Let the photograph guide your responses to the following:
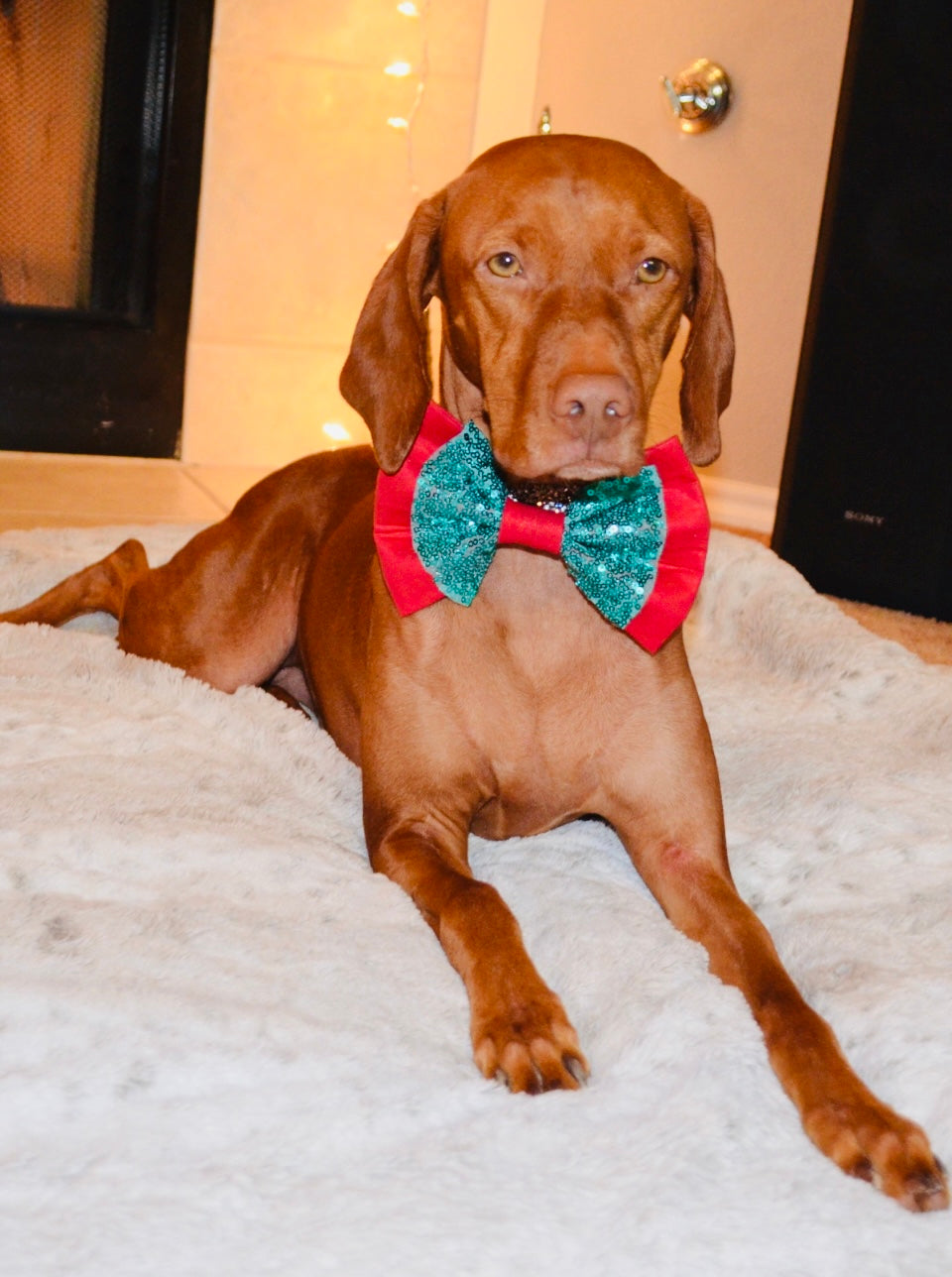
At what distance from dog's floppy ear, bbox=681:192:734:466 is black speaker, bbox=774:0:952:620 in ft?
7.16

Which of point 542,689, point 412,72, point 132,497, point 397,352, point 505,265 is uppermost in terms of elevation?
point 412,72

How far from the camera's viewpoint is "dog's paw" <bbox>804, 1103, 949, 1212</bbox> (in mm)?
1543

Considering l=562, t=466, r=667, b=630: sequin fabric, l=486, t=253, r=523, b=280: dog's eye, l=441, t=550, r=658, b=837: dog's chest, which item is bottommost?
l=441, t=550, r=658, b=837: dog's chest

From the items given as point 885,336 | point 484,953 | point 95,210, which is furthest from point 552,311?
point 95,210

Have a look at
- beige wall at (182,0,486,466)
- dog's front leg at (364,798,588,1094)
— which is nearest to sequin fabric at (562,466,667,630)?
dog's front leg at (364,798,588,1094)

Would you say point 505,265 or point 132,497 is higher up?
point 505,265

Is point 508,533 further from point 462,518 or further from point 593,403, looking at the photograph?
point 593,403

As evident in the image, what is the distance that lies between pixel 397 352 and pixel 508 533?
1.02 feet

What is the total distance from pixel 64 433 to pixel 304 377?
880 millimetres

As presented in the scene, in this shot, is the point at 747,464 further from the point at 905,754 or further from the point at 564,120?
the point at 905,754

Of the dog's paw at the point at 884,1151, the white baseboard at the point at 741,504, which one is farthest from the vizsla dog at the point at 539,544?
the white baseboard at the point at 741,504

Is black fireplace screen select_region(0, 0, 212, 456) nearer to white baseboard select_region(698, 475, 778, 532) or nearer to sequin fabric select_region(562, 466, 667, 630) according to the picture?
white baseboard select_region(698, 475, 778, 532)

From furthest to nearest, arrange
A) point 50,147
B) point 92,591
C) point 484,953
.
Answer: point 50,147 → point 92,591 → point 484,953

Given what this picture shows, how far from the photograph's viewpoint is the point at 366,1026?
1.77m
